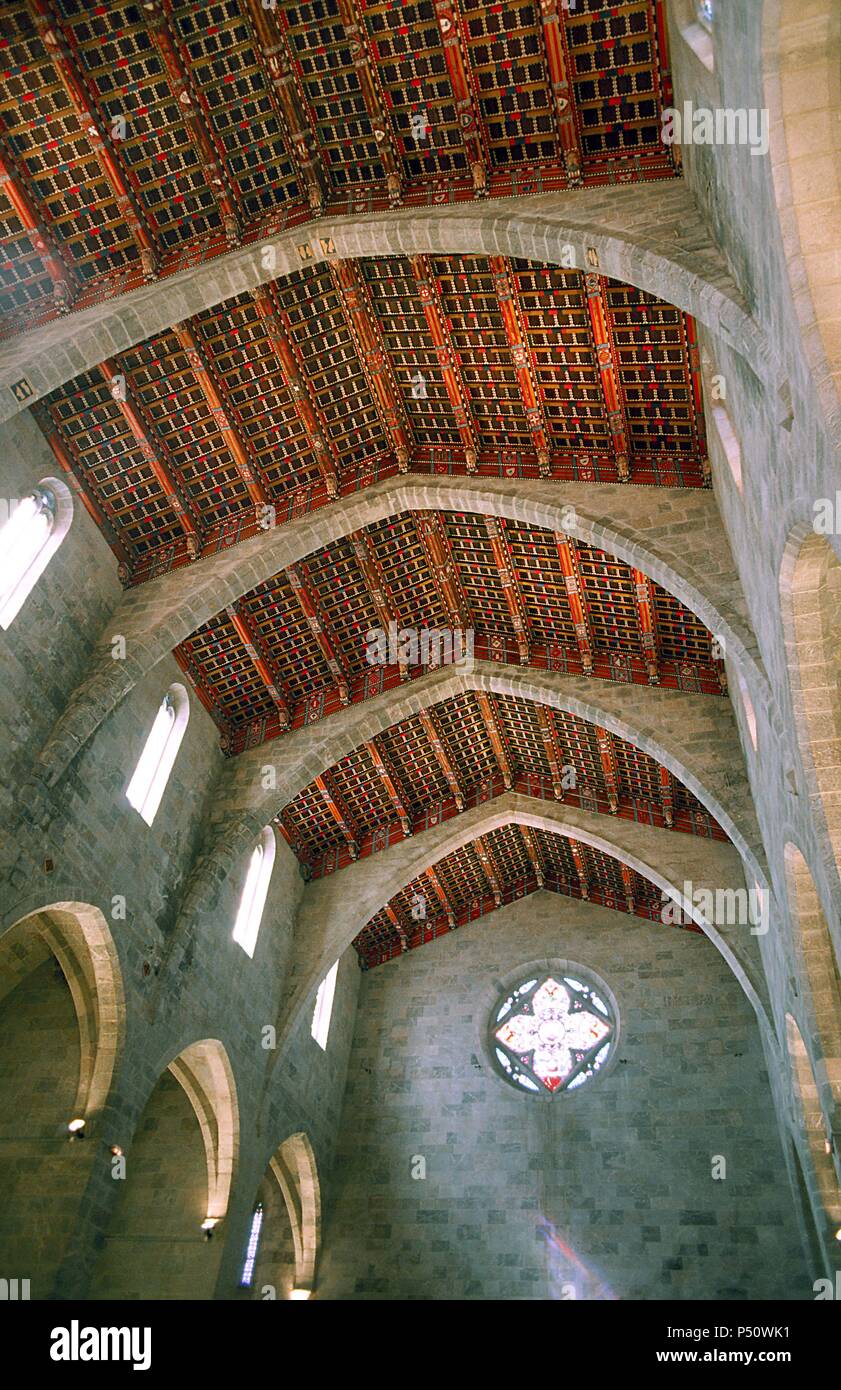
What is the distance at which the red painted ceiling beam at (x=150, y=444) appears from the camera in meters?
12.4

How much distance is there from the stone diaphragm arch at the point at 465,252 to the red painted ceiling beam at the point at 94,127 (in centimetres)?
55

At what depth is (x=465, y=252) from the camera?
1080cm

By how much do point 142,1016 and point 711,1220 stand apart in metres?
10.4

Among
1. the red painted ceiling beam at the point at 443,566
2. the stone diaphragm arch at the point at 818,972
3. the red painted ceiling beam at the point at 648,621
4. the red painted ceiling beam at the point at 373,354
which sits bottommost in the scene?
the stone diaphragm arch at the point at 818,972

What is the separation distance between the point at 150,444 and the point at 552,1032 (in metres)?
13.9

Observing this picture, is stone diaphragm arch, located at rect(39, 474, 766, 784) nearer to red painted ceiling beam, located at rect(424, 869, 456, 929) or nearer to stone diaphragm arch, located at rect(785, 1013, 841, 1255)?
stone diaphragm arch, located at rect(785, 1013, 841, 1255)

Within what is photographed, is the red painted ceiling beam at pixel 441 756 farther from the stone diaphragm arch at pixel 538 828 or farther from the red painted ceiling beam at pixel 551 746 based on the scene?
the red painted ceiling beam at pixel 551 746

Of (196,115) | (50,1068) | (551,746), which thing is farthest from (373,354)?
(50,1068)

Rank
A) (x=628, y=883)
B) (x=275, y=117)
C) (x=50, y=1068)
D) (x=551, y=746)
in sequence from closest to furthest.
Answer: (x=275, y=117), (x=50, y=1068), (x=551, y=746), (x=628, y=883)

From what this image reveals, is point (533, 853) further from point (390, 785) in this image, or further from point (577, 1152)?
point (577, 1152)

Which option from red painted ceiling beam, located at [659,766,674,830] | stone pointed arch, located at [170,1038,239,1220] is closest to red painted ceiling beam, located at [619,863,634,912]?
red painted ceiling beam, located at [659,766,674,830]

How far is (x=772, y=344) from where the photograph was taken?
24.3ft

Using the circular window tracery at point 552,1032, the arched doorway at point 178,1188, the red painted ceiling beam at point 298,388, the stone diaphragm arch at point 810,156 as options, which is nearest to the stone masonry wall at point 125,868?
the arched doorway at point 178,1188
